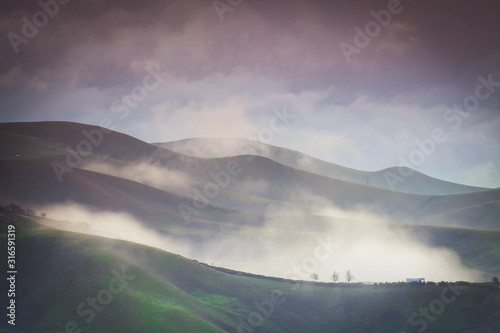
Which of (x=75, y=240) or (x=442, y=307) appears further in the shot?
(x=75, y=240)

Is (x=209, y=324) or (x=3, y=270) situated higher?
(x=3, y=270)

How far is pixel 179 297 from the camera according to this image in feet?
373

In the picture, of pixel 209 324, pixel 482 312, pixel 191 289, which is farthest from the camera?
pixel 191 289

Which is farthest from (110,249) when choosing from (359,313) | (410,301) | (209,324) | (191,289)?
(410,301)

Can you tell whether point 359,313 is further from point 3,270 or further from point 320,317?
point 3,270

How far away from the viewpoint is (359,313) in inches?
4779

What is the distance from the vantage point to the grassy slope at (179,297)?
9844cm

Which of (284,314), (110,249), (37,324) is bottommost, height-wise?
(37,324)

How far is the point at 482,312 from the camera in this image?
11075 cm

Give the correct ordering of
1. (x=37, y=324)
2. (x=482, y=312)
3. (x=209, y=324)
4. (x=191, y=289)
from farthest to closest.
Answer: (x=191, y=289) → (x=482, y=312) → (x=209, y=324) → (x=37, y=324)

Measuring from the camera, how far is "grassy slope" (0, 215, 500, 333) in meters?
98.4

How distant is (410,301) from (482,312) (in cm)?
1787

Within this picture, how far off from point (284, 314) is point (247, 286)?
68.9 ft

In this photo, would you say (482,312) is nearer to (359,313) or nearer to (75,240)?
(359,313)
